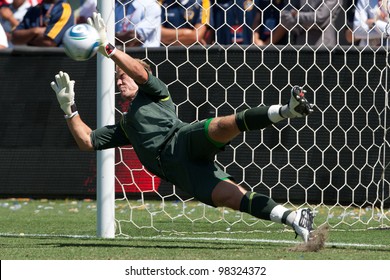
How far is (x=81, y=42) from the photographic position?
24.3 ft

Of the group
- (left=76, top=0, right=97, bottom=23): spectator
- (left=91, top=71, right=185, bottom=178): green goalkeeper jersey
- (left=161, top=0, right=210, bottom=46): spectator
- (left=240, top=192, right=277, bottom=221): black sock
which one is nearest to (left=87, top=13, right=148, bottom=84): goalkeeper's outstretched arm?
(left=91, top=71, right=185, bottom=178): green goalkeeper jersey

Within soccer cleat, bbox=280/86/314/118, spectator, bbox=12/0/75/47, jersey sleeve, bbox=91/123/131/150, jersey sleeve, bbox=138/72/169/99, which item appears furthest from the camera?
spectator, bbox=12/0/75/47

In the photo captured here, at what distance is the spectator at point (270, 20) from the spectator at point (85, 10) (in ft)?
9.50

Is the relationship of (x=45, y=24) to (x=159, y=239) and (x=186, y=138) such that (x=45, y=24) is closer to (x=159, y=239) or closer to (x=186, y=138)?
(x=159, y=239)

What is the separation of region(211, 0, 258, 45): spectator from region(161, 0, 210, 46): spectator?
136 millimetres

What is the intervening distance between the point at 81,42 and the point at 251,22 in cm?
439

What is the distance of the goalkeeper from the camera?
7.15 meters

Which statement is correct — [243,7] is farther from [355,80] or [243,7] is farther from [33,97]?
[33,97]

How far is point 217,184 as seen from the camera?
24.3ft

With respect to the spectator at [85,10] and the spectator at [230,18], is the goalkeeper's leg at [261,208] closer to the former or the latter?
the spectator at [230,18]

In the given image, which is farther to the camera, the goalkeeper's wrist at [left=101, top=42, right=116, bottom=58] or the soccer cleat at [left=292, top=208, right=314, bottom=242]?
the goalkeeper's wrist at [left=101, top=42, right=116, bottom=58]

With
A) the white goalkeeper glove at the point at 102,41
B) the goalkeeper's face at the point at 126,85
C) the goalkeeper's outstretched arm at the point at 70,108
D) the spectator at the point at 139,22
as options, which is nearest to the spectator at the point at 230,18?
the spectator at the point at 139,22

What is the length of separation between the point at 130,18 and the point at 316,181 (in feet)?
9.10

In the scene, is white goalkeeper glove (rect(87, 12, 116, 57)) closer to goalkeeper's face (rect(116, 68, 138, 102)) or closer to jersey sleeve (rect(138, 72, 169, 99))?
jersey sleeve (rect(138, 72, 169, 99))
